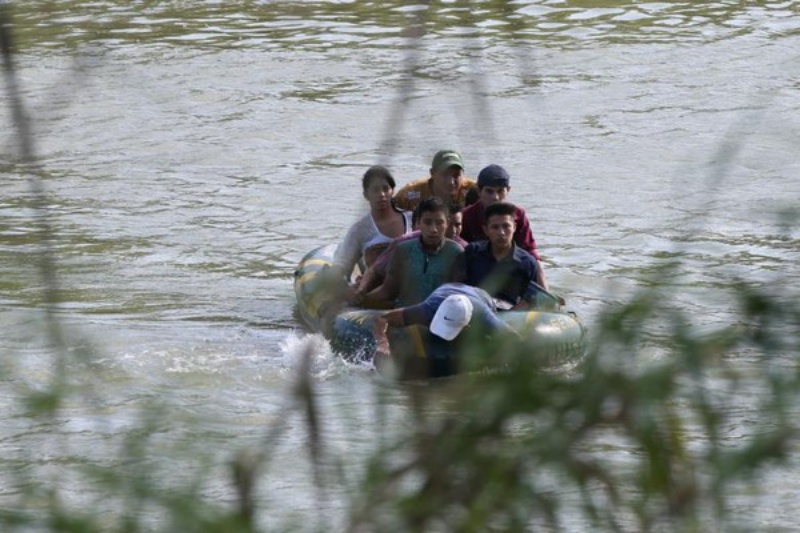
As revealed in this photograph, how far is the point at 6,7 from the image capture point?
2.70 metres

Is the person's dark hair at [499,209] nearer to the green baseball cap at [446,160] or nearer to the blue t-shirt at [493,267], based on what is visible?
the blue t-shirt at [493,267]

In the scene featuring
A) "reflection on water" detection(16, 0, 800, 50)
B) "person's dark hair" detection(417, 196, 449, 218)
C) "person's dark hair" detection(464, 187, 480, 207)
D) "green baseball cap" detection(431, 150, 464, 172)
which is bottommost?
"reflection on water" detection(16, 0, 800, 50)

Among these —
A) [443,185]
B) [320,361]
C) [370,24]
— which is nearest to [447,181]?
[443,185]

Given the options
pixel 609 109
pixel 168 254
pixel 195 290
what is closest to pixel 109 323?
pixel 195 290

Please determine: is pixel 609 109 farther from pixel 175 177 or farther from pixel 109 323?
pixel 109 323

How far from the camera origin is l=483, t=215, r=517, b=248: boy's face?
436 inches

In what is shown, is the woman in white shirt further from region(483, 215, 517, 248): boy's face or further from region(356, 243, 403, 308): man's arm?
region(483, 215, 517, 248): boy's face

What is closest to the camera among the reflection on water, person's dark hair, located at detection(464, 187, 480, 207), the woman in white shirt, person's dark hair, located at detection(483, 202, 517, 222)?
person's dark hair, located at detection(483, 202, 517, 222)

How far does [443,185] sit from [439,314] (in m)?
1.26

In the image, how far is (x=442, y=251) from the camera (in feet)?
37.4

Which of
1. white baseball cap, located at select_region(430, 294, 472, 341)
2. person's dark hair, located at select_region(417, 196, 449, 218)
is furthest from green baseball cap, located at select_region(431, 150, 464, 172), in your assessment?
white baseball cap, located at select_region(430, 294, 472, 341)

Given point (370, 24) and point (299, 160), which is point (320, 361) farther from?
point (370, 24)

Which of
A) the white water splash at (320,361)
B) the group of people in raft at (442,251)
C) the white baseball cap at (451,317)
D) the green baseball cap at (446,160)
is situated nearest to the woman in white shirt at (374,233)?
the group of people in raft at (442,251)

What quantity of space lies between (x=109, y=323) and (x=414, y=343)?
3583 millimetres
